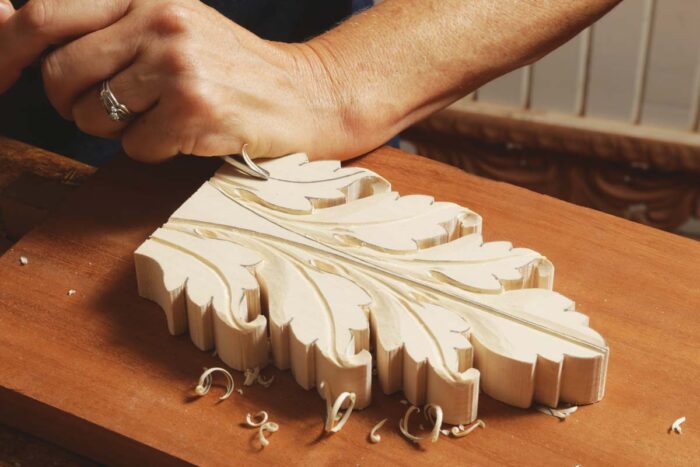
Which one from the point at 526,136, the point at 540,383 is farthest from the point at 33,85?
the point at 526,136

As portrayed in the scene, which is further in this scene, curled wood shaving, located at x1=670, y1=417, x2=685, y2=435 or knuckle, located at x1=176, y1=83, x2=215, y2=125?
knuckle, located at x1=176, y1=83, x2=215, y2=125

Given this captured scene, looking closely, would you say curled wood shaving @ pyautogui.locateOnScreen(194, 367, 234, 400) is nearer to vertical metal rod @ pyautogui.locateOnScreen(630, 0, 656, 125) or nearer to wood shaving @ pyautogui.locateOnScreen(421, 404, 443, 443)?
wood shaving @ pyautogui.locateOnScreen(421, 404, 443, 443)

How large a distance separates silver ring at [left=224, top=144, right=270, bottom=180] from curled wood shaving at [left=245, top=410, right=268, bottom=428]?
0.33 meters

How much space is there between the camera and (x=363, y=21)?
136 cm

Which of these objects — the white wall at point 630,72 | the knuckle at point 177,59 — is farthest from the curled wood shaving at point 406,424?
the white wall at point 630,72

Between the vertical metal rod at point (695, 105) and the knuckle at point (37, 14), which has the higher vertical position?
the knuckle at point (37, 14)

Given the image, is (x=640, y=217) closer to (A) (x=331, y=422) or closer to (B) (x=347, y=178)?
(B) (x=347, y=178)

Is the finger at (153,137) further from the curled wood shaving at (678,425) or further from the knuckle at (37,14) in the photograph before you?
the curled wood shaving at (678,425)

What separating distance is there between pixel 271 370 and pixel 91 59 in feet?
1.46

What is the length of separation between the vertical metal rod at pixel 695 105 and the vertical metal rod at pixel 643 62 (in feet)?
0.47

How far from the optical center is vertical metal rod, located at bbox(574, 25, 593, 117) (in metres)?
2.71

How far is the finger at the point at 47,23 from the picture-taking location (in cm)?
108

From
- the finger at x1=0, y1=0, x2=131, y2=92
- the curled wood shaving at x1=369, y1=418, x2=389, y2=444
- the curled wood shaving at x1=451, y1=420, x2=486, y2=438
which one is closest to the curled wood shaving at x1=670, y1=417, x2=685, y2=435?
the curled wood shaving at x1=451, y1=420, x2=486, y2=438

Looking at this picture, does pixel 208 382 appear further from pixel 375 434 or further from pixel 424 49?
pixel 424 49
